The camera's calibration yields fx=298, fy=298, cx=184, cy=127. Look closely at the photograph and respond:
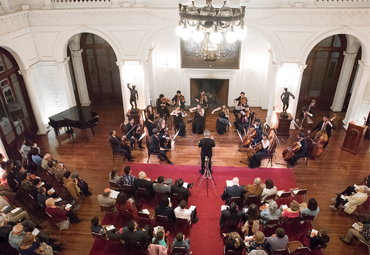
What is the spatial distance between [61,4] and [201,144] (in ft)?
23.7

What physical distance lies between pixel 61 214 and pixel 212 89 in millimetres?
8639

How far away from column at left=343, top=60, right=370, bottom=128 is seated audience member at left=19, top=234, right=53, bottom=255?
1103 cm

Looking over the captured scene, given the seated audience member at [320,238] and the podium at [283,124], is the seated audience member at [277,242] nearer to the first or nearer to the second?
the seated audience member at [320,238]

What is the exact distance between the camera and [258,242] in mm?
5988

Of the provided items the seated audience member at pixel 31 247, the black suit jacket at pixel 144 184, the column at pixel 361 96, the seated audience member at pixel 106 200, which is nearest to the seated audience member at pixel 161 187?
the black suit jacket at pixel 144 184

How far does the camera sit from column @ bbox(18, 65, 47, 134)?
1102cm

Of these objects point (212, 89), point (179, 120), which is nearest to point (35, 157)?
point (179, 120)

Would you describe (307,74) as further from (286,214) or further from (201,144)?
(286,214)

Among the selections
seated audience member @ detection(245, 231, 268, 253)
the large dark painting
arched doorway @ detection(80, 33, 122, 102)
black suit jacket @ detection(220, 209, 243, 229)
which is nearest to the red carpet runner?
black suit jacket @ detection(220, 209, 243, 229)

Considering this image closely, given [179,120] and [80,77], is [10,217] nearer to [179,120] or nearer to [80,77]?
[179,120]

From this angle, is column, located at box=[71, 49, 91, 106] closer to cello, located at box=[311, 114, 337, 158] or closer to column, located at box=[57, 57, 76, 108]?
column, located at box=[57, 57, 76, 108]

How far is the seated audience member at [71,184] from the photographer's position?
7953 millimetres

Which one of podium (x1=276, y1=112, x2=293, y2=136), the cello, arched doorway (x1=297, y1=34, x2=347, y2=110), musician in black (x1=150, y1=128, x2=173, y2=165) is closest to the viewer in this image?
musician in black (x1=150, y1=128, x2=173, y2=165)

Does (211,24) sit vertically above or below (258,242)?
above
